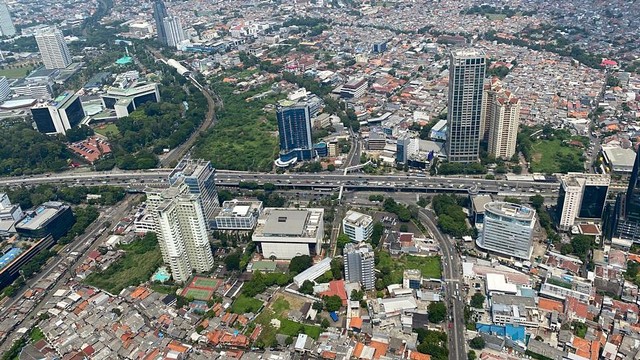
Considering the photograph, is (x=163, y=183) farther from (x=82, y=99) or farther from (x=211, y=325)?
(x=82, y=99)

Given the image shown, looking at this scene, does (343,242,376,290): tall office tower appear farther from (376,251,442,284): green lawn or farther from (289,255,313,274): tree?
(289,255,313,274): tree

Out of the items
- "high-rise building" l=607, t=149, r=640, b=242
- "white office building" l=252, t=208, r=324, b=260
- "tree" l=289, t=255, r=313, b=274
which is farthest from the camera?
"white office building" l=252, t=208, r=324, b=260

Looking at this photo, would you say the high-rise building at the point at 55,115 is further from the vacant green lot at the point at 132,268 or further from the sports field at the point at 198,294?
the sports field at the point at 198,294

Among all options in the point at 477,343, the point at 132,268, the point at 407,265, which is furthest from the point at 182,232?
the point at 477,343

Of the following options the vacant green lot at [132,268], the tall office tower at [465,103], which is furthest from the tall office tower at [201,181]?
the tall office tower at [465,103]

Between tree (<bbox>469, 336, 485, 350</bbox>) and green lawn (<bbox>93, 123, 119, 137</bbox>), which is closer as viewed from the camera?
tree (<bbox>469, 336, 485, 350</bbox>)

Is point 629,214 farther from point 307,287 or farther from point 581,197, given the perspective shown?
point 307,287

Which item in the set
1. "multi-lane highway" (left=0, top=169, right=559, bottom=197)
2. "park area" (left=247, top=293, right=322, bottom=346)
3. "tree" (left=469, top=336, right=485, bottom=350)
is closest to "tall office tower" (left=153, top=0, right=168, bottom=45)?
"multi-lane highway" (left=0, top=169, right=559, bottom=197)
